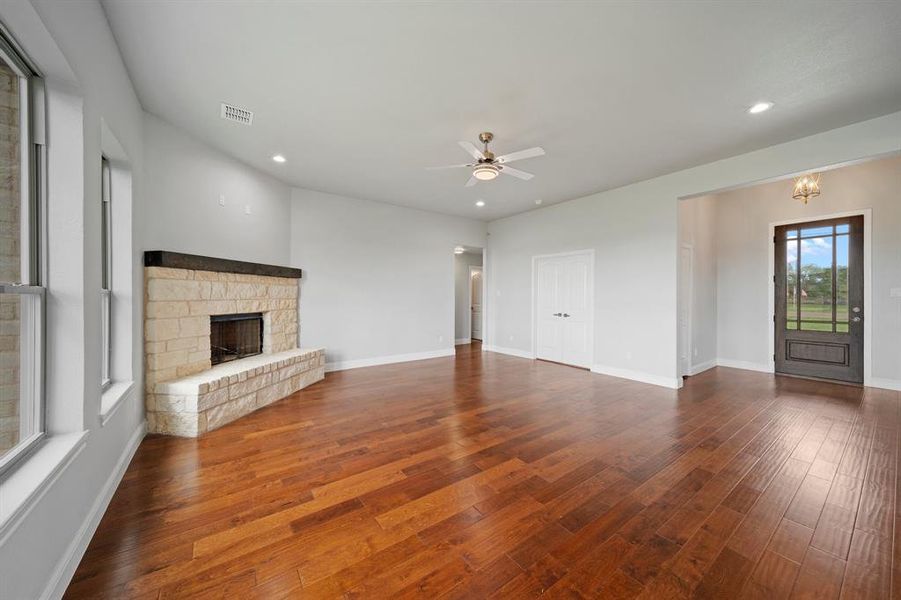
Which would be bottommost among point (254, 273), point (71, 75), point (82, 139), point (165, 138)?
point (254, 273)

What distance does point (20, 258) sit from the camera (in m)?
1.51

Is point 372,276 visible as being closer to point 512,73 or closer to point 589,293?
point 589,293

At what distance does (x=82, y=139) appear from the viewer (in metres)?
1.72

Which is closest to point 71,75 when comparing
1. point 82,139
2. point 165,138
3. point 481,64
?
point 82,139

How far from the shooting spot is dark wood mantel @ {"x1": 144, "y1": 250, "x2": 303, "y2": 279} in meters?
3.02

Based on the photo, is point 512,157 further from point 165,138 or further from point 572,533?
point 165,138

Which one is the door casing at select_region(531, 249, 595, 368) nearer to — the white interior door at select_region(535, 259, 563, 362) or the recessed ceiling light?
the white interior door at select_region(535, 259, 563, 362)

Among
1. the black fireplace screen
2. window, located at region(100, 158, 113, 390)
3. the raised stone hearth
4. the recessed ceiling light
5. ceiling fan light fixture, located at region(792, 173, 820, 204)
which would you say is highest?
the recessed ceiling light

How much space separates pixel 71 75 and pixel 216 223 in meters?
2.37

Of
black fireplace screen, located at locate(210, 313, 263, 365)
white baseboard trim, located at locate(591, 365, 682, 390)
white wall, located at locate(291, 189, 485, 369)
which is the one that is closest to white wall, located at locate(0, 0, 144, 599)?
black fireplace screen, located at locate(210, 313, 263, 365)

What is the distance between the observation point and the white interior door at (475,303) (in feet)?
30.6

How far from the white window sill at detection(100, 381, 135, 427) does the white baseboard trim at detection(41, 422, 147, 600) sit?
0.38 meters

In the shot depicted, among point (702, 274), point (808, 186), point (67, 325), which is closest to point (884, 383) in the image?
point (702, 274)

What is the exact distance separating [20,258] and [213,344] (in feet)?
8.58
